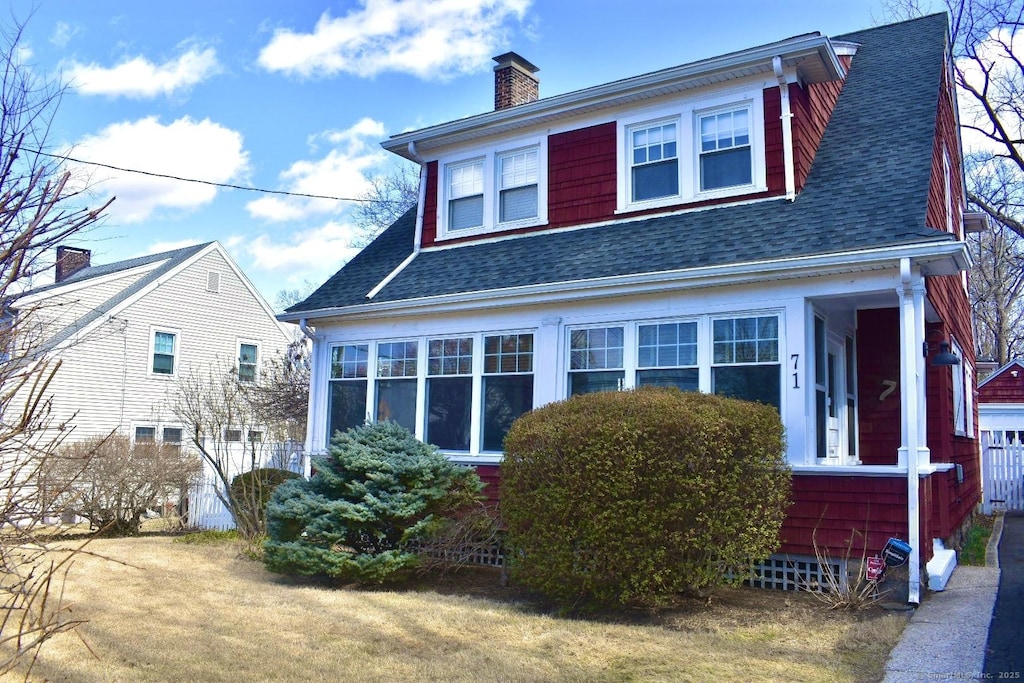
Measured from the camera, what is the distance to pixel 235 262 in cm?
2598

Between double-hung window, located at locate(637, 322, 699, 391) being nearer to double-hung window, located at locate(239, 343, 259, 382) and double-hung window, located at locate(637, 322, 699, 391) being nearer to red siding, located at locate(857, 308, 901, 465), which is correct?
red siding, located at locate(857, 308, 901, 465)

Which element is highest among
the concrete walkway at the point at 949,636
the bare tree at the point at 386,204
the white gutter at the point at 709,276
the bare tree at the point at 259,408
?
the bare tree at the point at 386,204

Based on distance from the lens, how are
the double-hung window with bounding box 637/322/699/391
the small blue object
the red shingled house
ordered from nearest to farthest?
the small blue object
the red shingled house
the double-hung window with bounding box 637/322/699/391

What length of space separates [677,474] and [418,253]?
675 centimetres

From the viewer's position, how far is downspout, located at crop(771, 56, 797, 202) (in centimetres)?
955

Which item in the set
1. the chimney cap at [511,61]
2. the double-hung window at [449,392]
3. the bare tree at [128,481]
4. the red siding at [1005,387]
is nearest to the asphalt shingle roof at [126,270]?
the bare tree at [128,481]

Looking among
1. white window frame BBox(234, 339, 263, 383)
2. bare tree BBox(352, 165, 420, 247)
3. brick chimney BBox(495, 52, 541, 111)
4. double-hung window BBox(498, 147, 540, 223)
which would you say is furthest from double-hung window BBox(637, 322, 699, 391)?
bare tree BBox(352, 165, 420, 247)

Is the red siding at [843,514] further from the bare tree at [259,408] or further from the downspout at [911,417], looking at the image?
the bare tree at [259,408]

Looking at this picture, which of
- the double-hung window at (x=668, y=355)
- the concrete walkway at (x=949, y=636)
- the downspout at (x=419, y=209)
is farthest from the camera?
the downspout at (x=419, y=209)

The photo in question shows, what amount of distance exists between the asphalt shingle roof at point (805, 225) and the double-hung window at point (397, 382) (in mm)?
721

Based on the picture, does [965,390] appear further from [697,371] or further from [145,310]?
[145,310]

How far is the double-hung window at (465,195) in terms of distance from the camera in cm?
1223

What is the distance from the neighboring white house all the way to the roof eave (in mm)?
10548

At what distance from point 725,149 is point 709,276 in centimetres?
232
